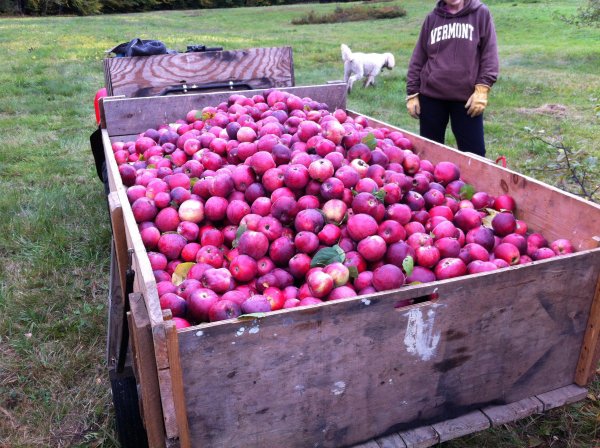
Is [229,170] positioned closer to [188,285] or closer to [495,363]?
[188,285]

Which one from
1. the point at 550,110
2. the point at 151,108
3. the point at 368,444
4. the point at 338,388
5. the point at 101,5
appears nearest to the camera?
the point at 338,388

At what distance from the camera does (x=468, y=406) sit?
1945 millimetres

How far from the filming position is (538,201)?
2527 millimetres

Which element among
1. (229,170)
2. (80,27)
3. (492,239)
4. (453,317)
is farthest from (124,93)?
(80,27)

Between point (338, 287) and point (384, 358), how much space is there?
1.13 ft

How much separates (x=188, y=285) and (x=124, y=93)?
3041 millimetres

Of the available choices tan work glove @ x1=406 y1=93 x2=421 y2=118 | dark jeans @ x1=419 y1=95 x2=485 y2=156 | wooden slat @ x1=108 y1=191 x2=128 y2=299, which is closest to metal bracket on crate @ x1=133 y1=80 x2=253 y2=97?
tan work glove @ x1=406 y1=93 x2=421 y2=118

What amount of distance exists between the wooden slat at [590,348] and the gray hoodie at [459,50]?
8.75ft

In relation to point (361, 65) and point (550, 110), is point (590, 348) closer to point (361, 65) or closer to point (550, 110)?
point (550, 110)

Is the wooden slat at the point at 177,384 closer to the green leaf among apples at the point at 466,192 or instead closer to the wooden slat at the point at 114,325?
the wooden slat at the point at 114,325

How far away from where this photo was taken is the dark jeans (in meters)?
4.51

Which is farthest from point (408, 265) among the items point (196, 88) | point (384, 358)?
point (196, 88)

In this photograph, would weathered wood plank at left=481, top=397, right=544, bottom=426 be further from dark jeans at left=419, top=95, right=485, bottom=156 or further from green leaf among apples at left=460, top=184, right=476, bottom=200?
dark jeans at left=419, top=95, right=485, bottom=156

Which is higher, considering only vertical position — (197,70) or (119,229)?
(197,70)
